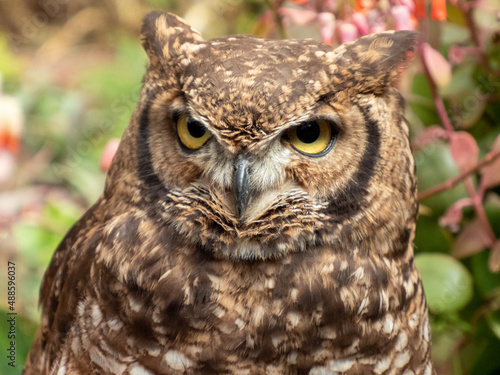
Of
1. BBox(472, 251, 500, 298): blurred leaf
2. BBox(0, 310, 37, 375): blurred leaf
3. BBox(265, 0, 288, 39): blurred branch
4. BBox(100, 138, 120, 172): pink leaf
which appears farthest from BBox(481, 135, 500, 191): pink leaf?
BBox(0, 310, 37, 375): blurred leaf

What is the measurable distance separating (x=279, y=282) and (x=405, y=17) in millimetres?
683

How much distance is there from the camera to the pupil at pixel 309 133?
125 centimetres

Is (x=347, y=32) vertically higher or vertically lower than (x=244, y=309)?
higher

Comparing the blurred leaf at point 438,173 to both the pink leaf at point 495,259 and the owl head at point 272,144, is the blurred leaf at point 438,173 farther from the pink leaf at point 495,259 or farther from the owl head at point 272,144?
the owl head at point 272,144

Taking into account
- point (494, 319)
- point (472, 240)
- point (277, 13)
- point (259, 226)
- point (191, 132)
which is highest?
point (277, 13)

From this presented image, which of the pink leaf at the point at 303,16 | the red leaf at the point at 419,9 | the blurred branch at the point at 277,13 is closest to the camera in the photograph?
the red leaf at the point at 419,9

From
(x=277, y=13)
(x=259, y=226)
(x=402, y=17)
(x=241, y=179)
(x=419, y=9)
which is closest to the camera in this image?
(x=241, y=179)

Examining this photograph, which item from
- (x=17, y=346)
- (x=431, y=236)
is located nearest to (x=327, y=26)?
(x=431, y=236)

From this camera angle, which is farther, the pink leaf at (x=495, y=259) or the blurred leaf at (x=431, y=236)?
the blurred leaf at (x=431, y=236)

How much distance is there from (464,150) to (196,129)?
0.74 m

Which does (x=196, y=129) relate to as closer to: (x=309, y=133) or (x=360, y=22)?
(x=309, y=133)

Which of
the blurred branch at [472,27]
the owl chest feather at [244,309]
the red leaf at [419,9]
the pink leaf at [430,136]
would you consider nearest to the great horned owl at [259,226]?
the owl chest feather at [244,309]

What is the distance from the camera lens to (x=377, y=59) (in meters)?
1.32

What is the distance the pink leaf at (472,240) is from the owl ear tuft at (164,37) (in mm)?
934
